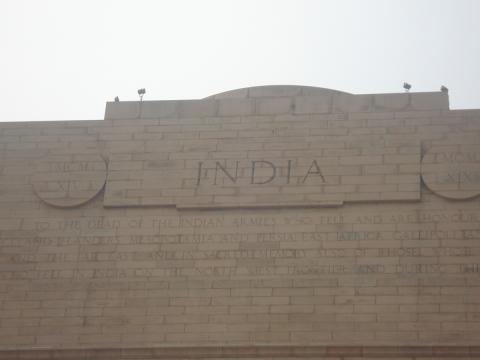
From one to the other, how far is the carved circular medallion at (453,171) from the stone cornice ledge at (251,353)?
2.93 m

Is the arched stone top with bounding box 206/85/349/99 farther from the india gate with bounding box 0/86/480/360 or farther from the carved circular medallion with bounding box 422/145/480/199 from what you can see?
the carved circular medallion with bounding box 422/145/480/199

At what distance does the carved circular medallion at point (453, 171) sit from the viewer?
64.2ft

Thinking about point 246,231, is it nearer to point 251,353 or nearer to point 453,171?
point 251,353

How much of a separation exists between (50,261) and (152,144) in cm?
288

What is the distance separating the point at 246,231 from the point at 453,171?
3.81 metres

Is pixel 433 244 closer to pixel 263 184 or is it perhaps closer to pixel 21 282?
pixel 263 184

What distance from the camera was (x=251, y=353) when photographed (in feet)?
60.5

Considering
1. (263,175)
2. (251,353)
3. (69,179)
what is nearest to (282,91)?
(263,175)

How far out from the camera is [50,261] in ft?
65.6

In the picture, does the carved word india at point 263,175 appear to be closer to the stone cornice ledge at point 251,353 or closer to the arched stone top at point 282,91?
the arched stone top at point 282,91

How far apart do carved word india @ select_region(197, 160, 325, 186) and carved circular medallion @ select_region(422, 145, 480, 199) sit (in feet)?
6.30

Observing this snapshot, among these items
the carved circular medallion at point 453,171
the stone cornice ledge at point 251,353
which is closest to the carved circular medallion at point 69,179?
the stone cornice ledge at point 251,353

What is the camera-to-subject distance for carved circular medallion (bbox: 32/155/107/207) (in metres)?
20.5

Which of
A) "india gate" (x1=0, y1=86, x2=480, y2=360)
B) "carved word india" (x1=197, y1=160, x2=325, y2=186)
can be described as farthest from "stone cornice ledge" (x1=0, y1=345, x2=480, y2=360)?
"carved word india" (x1=197, y1=160, x2=325, y2=186)
